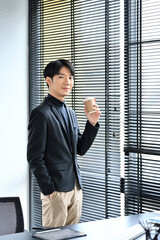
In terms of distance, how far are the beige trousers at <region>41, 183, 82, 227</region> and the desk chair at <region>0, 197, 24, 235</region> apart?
420 mm

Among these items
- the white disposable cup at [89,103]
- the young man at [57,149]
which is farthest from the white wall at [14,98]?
the white disposable cup at [89,103]

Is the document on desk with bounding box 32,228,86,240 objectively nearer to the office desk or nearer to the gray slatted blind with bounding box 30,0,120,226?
the office desk

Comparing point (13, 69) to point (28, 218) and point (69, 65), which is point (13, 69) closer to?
point (69, 65)

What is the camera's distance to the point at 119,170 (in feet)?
10.7

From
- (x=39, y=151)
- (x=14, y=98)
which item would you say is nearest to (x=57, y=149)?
(x=39, y=151)

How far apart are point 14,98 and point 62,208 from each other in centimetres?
157

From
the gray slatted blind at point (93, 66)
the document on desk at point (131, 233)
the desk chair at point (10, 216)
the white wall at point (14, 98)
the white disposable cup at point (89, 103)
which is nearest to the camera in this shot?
the document on desk at point (131, 233)

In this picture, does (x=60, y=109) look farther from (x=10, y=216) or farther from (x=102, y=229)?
(x=102, y=229)

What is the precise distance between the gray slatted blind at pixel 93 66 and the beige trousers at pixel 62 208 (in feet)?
1.63

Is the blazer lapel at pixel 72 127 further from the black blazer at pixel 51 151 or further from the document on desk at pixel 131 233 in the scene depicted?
the document on desk at pixel 131 233

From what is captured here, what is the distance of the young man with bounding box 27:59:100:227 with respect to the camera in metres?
2.78

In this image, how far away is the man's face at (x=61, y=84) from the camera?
2.92 m

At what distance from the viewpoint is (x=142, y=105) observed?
10.1 ft

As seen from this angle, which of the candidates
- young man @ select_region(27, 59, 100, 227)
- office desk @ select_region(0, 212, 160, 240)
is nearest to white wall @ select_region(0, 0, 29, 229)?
young man @ select_region(27, 59, 100, 227)
